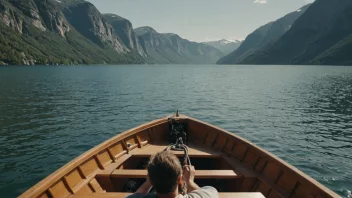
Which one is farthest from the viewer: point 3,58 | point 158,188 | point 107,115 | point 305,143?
point 3,58

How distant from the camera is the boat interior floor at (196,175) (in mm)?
9108

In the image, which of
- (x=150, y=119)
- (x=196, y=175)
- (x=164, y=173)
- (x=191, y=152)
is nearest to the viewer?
(x=164, y=173)

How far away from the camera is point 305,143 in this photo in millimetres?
22625

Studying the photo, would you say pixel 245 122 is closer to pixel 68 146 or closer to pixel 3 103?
pixel 68 146

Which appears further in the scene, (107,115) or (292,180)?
(107,115)

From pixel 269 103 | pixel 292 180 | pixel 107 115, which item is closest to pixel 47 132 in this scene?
pixel 107 115

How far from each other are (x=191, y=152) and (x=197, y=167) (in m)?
0.70

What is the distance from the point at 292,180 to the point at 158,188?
604cm

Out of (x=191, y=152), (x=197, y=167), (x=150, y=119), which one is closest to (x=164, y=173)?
(x=191, y=152)

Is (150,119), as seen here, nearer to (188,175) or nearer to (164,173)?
(188,175)

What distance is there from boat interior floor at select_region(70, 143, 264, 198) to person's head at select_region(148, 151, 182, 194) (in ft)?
12.5

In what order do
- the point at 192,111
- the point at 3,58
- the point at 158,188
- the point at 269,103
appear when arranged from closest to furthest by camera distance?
1. the point at 158,188
2. the point at 192,111
3. the point at 269,103
4. the point at 3,58

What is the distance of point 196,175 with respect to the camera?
29.3 ft

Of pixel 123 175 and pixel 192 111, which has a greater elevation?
pixel 123 175
